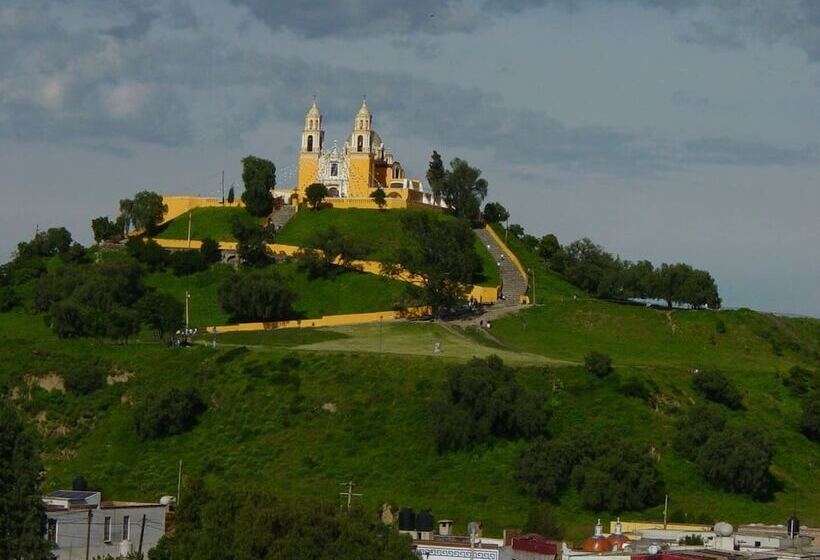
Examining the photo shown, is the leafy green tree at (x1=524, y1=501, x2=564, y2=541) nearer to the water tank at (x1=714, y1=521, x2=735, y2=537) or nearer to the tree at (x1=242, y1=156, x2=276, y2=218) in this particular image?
the water tank at (x1=714, y1=521, x2=735, y2=537)

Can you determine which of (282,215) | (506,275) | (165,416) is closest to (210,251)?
(282,215)

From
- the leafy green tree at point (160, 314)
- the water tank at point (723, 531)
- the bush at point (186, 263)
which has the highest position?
the bush at point (186, 263)

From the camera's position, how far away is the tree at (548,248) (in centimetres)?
12888

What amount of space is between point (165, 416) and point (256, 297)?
1968 centimetres

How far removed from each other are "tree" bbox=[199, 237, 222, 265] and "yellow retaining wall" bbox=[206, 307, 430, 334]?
12.4 meters

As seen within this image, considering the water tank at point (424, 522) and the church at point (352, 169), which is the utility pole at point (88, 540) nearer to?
the water tank at point (424, 522)

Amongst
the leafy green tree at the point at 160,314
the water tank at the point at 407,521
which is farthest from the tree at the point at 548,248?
the water tank at the point at 407,521

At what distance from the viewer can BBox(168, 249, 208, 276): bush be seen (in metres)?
122

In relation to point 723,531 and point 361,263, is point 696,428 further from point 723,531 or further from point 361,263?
point 361,263

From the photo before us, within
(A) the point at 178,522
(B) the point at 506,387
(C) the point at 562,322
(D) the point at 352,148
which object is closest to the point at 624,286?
(C) the point at 562,322

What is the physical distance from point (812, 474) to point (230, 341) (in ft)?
105

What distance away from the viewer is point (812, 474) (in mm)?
88000

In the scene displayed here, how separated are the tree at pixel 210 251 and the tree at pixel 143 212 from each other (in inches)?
301

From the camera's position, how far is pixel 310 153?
13488 cm
